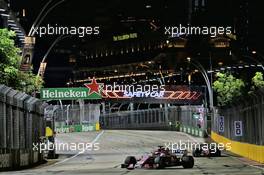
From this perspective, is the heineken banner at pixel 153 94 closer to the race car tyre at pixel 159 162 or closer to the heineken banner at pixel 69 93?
the heineken banner at pixel 69 93

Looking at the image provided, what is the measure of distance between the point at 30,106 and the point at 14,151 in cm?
547

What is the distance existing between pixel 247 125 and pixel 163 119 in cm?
5920

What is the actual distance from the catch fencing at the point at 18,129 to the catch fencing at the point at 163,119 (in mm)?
39880

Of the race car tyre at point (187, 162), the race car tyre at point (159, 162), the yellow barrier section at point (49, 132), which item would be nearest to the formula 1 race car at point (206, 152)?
the yellow barrier section at point (49, 132)

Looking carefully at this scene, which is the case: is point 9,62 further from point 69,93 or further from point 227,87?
point 227,87

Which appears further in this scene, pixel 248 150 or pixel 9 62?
pixel 248 150

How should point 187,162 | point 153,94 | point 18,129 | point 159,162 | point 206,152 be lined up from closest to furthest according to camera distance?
point 159,162, point 187,162, point 18,129, point 206,152, point 153,94

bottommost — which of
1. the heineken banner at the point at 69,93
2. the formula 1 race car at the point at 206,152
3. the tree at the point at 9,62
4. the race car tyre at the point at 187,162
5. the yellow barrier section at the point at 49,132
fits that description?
the formula 1 race car at the point at 206,152

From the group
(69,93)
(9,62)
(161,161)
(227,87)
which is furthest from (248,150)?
(227,87)

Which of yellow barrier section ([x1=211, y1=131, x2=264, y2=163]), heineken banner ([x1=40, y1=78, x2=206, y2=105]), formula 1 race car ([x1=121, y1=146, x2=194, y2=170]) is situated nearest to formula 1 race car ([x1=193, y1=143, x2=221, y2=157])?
yellow barrier section ([x1=211, y1=131, x2=264, y2=163])

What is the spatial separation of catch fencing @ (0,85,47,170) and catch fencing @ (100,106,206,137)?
39.9 m

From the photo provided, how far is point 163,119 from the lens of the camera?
97.2m

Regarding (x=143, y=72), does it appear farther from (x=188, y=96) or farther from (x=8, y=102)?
(x=8, y=102)

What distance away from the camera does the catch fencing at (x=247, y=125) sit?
110ft
